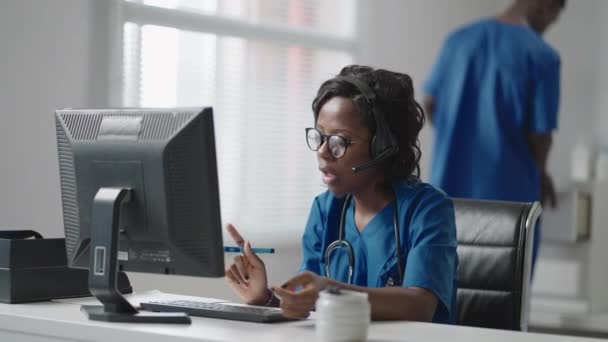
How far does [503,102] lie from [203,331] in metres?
2.74

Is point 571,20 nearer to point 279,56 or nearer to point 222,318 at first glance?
point 279,56

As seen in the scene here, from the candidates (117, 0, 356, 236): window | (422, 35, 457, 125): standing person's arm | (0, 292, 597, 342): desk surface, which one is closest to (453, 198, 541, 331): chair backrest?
(0, 292, 597, 342): desk surface

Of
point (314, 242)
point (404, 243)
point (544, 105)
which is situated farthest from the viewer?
point (544, 105)

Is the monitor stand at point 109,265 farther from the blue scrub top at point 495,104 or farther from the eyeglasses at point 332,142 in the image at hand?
the blue scrub top at point 495,104

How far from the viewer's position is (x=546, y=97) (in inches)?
154

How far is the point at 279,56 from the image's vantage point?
4.09 m

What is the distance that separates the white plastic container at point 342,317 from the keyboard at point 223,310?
23cm

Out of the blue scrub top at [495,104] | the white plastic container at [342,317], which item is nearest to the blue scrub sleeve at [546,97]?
the blue scrub top at [495,104]

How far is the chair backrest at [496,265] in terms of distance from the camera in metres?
2.01

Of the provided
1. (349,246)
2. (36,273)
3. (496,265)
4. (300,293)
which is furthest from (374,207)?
(36,273)

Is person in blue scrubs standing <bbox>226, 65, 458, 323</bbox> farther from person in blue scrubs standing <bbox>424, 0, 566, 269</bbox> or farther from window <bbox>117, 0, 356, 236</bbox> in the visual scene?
person in blue scrubs standing <bbox>424, 0, 566, 269</bbox>

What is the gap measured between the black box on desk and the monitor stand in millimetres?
259

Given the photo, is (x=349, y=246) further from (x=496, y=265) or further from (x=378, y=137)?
(x=496, y=265)

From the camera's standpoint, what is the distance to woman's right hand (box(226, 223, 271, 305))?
1838 millimetres
